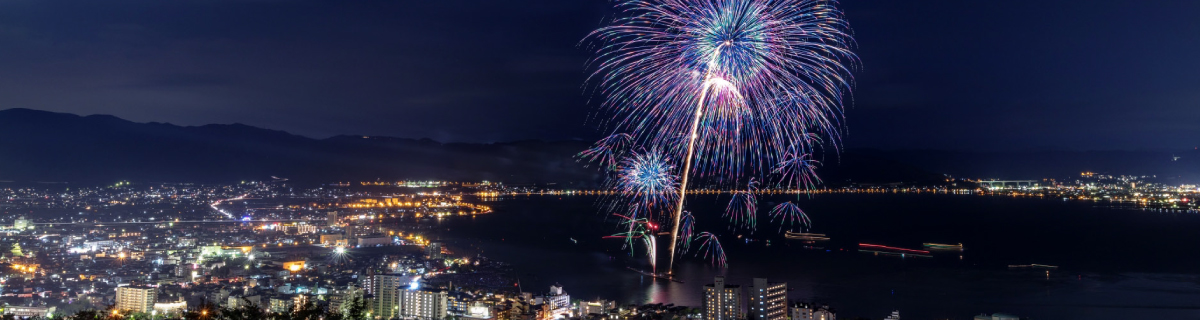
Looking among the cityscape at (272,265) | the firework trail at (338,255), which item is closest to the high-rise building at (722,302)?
the cityscape at (272,265)

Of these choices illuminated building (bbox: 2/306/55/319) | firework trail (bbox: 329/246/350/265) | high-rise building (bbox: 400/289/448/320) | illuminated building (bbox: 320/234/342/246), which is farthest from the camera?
illuminated building (bbox: 320/234/342/246)

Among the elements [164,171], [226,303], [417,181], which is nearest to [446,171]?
[417,181]

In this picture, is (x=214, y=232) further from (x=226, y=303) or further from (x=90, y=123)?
(x=90, y=123)

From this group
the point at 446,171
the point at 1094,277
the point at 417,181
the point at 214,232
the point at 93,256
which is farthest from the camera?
the point at 446,171

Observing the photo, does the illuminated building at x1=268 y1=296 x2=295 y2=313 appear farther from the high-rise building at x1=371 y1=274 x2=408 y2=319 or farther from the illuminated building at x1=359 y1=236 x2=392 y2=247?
the illuminated building at x1=359 y1=236 x2=392 y2=247

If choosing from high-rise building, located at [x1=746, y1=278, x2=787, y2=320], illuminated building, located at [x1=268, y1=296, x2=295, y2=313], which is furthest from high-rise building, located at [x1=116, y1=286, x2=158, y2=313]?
high-rise building, located at [x1=746, y1=278, x2=787, y2=320]

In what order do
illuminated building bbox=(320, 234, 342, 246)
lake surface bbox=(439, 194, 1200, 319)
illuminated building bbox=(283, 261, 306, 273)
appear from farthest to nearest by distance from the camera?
illuminated building bbox=(320, 234, 342, 246) < illuminated building bbox=(283, 261, 306, 273) < lake surface bbox=(439, 194, 1200, 319)
